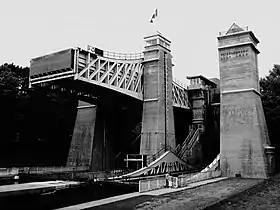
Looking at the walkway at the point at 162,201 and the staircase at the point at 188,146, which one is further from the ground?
the staircase at the point at 188,146

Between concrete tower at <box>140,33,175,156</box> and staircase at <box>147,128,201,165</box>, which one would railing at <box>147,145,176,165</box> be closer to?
staircase at <box>147,128,201,165</box>

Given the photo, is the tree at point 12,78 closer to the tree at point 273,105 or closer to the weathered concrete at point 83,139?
the weathered concrete at point 83,139

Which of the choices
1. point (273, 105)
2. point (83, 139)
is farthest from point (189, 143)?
point (83, 139)

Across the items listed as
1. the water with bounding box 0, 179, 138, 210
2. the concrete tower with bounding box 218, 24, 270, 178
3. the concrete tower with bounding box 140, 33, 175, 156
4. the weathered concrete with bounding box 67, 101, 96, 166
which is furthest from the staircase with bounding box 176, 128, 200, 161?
the water with bounding box 0, 179, 138, 210

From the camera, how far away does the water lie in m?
14.9

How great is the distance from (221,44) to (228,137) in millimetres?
10211

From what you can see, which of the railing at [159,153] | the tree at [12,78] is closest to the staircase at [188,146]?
the railing at [159,153]

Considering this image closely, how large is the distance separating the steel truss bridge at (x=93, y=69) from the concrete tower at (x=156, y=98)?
121 centimetres

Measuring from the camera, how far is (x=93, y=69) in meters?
29.3

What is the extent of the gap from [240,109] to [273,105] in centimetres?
1049

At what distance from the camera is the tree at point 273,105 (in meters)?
39.3

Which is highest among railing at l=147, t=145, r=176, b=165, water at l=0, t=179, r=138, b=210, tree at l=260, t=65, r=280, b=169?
tree at l=260, t=65, r=280, b=169

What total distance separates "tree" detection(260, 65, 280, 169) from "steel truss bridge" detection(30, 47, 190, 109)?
1700 cm

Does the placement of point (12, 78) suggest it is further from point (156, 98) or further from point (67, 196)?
point (67, 196)
